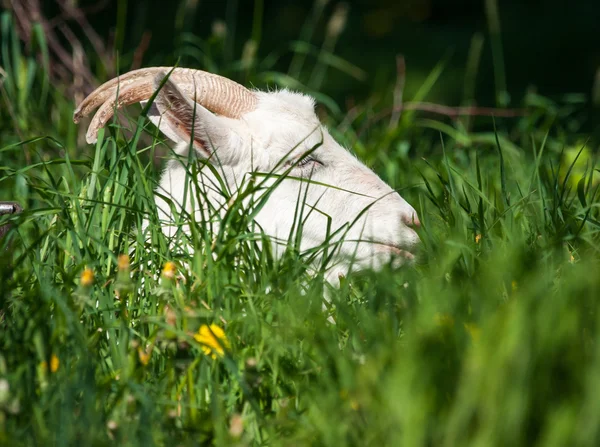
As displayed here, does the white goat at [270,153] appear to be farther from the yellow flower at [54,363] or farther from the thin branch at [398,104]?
the thin branch at [398,104]

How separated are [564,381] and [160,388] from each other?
951mm

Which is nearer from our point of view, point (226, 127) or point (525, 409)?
point (525, 409)

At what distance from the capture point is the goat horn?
11.3 ft

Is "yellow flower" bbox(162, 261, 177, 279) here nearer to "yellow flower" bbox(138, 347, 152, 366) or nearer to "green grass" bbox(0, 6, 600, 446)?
"green grass" bbox(0, 6, 600, 446)

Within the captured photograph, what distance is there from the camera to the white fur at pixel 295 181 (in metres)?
3.38

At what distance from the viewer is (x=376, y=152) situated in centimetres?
523

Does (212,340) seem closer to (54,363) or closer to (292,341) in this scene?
(292,341)

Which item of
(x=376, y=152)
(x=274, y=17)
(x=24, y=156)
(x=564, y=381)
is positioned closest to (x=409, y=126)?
(x=376, y=152)

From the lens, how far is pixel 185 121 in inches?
135

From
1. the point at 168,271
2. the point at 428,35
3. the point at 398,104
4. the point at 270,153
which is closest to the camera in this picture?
the point at 168,271

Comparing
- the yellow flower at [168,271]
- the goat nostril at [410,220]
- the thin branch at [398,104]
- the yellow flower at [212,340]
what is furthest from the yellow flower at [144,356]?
the thin branch at [398,104]

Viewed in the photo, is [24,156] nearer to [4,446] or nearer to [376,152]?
[376,152]

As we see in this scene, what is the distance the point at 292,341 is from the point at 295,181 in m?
1.23

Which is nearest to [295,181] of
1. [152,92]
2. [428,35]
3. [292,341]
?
[152,92]
